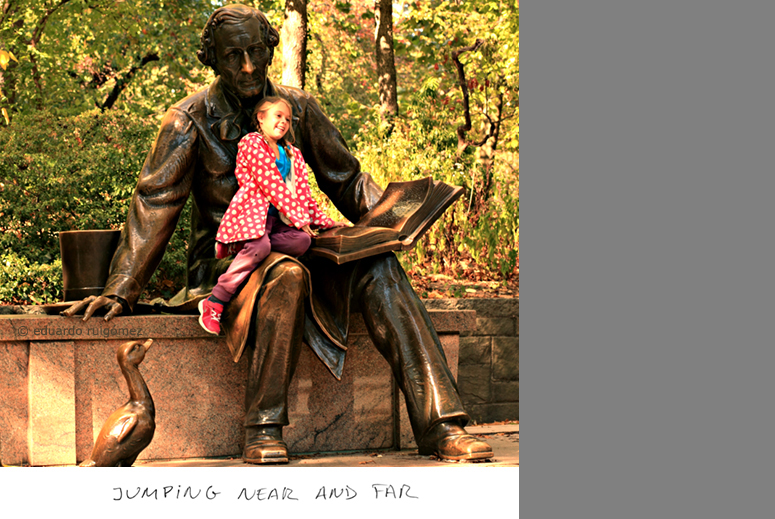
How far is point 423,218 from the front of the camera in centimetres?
365

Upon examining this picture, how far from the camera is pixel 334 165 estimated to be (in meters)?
4.26

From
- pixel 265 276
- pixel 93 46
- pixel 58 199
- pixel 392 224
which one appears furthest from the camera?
pixel 93 46

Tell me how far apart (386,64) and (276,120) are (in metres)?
7.23

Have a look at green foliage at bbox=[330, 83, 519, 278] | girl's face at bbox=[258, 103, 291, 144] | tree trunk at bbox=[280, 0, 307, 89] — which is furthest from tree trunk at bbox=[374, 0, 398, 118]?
girl's face at bbox=[258, 103, 291, 144]

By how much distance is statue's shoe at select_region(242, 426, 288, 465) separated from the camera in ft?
10.8

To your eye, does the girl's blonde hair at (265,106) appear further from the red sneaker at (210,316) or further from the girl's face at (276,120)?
the red sneaker at (210,316)

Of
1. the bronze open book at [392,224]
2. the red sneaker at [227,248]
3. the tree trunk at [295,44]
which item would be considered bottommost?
the red sneaker at [227,248]

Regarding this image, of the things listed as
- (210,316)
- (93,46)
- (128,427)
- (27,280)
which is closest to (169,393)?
(210,316)

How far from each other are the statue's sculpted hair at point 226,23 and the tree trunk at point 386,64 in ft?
20.9

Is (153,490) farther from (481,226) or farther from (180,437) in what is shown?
(481,226)

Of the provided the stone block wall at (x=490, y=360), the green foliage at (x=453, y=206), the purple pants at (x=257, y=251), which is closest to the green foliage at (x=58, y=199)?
the green foliage at (x=453, y=206)

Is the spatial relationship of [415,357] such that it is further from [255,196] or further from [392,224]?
[255,196]

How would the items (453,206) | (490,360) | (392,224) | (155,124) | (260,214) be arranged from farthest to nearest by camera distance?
1. (155,124)
2. (453,206)
3. (490,360)
4. (392,224)
5. (260,214)

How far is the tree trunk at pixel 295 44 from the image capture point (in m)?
8.17
